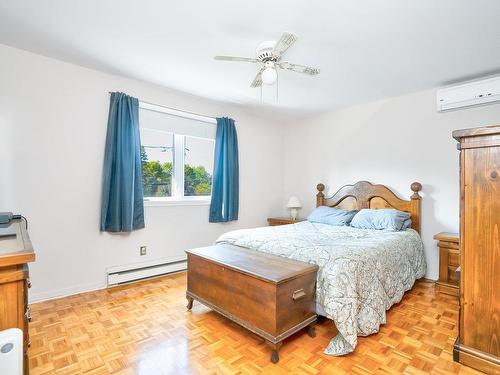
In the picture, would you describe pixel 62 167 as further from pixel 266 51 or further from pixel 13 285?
pixel 266 51

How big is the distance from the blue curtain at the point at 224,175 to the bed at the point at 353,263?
110 cm

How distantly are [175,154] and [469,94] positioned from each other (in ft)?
11.4

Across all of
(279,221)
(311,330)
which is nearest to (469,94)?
(279,221)

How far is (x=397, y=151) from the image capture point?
360cm

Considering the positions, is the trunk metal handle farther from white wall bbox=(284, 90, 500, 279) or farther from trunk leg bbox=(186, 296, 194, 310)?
white wall bbox=(284, 90, 500, 279)

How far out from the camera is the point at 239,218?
429 centimetres

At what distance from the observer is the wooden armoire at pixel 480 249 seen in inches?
60.4

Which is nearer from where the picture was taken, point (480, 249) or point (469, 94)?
point (480, 249)

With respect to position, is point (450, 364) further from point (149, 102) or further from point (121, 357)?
point (149, 102)

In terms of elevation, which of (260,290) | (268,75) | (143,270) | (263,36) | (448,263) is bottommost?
(143,270)

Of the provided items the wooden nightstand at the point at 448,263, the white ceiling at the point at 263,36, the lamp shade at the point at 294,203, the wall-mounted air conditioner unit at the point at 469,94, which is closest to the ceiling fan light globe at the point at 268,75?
the white ceiling at the point at 263,36

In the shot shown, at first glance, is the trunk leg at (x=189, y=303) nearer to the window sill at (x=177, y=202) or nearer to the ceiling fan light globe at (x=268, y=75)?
the window sill at (x=177, y=202)

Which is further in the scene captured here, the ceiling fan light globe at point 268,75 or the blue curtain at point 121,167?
the blue curtain at point 121,167

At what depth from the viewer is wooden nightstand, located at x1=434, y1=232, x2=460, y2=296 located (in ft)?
9.29
